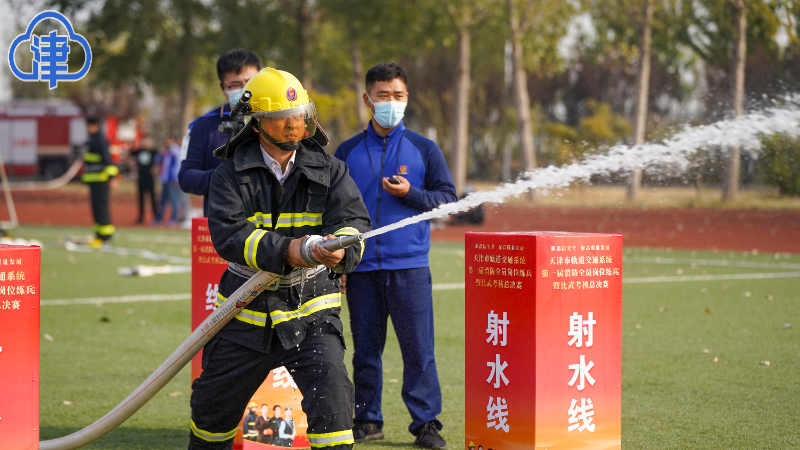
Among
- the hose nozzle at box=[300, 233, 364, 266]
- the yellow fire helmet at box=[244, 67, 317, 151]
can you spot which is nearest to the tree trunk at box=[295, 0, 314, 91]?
the yellow fire helmet at box=[244, 67, 317, 151]

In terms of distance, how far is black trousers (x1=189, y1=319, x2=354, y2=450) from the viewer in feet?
11.0

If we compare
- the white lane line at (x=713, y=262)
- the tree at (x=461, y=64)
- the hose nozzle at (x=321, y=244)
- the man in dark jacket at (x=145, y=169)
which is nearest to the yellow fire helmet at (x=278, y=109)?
the hose nozzle at (x=321, y=244)

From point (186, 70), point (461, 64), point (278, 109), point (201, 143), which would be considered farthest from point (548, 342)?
point (186, 70)

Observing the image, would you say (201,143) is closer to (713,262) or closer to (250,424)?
(250,424)

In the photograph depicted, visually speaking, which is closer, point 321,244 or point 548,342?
point 321,244

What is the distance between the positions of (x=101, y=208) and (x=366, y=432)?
11744 mm

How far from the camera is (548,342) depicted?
3.57 m

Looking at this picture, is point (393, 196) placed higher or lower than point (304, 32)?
lower

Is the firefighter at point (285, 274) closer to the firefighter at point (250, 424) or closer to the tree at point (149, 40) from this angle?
the firefighter at point (250, 424)

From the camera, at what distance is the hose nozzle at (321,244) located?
3.16 m

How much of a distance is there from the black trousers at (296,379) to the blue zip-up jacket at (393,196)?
1271 millimetres

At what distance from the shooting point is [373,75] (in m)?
4.97

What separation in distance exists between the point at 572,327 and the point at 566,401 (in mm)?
311


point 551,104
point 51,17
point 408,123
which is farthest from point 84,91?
point 51,17
